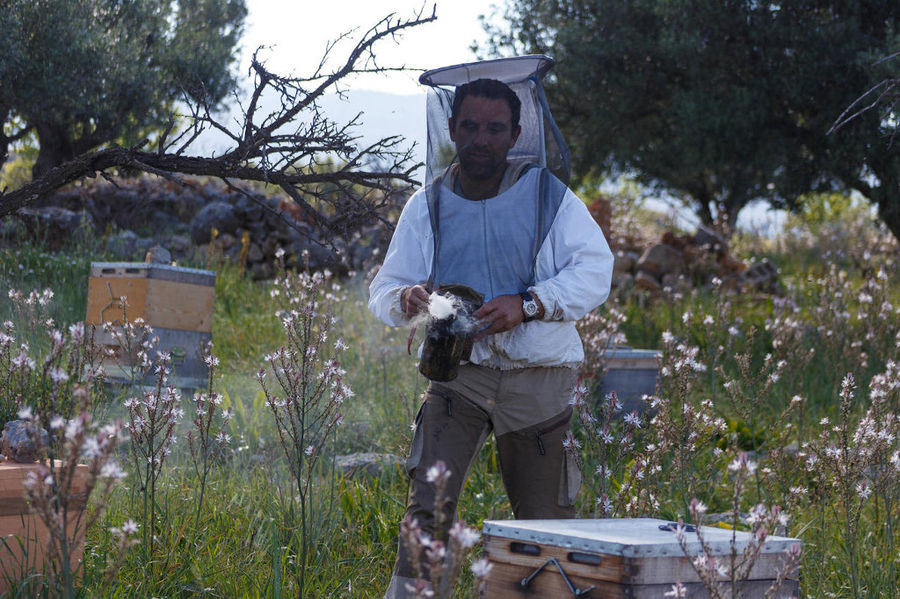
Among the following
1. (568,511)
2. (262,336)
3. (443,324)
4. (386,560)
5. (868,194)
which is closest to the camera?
(443,324)

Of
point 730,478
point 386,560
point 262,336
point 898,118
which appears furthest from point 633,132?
point 386,560

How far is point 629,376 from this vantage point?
6.99 m

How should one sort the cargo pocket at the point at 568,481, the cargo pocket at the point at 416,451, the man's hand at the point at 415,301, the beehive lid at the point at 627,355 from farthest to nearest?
the beehive lid at the point at 627,355 < the cargo pocket at the point at 568,481 < the cargo pocket at the point at 416,451 < the man's hand at the point at 415,301

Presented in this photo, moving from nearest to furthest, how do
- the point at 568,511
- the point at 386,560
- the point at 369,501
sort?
the point at 568,511 < the point at 386,560 < the point at 369,501

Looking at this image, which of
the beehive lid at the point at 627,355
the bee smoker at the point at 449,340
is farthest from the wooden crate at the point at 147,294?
the bee smoker at the point at 449,340

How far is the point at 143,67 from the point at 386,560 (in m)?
9.07

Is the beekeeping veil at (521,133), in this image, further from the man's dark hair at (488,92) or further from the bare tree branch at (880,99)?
the bare tree branch at (880,99)

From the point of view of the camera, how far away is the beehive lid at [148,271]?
6637mm

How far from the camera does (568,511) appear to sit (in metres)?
3.58

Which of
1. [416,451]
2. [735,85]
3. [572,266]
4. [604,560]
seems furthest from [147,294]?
[735,85]

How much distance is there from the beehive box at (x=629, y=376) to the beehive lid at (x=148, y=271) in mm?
3086

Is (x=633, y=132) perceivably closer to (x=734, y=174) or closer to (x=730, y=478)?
(x=734, y=174)

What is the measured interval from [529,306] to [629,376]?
150 inches

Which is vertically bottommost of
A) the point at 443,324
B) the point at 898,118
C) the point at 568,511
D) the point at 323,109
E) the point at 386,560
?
the point at 386,560
